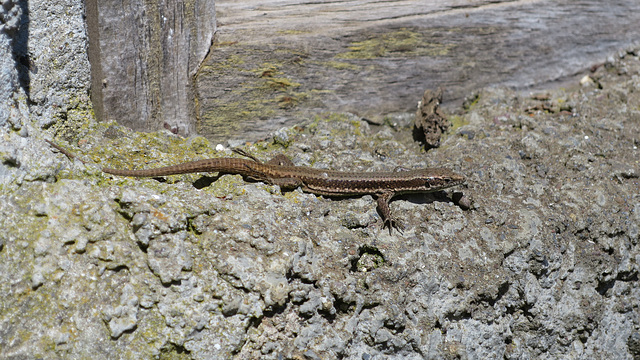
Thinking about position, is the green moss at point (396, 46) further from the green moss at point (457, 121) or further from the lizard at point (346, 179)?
the lizard at point (346, 179)

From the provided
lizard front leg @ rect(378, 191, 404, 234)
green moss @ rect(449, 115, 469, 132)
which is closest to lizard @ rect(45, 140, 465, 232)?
lizard front leg @ rect(378, 191, 404, 234)

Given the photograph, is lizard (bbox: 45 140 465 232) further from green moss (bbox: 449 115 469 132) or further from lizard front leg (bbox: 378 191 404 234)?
green moss (bbox: 449 115 469 132)

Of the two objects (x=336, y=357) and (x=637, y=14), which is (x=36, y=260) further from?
(x=637, y=14)

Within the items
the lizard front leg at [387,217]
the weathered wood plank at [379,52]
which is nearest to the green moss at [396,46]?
the weathered wood plank at [379,52]

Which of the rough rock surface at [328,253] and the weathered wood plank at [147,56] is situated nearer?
the rough rock surface at [328,253]

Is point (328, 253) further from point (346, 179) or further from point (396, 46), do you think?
point (396, 46)

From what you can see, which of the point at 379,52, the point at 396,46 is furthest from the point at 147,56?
the point at 396,46

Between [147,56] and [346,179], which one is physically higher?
[147,56]
